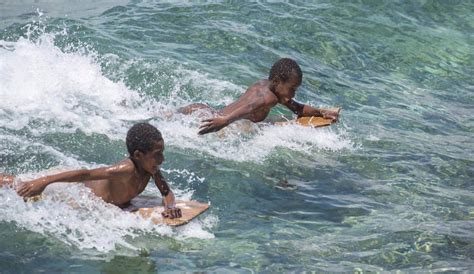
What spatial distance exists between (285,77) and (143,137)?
9.91 feet

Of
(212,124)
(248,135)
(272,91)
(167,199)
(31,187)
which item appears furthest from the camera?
(248,135)

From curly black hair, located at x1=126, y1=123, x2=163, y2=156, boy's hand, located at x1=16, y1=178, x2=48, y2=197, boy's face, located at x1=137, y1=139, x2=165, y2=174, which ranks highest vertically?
curly black hair, located at x1=126, y1=123, x2=163, y2=156

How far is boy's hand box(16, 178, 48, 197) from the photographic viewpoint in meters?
6.42

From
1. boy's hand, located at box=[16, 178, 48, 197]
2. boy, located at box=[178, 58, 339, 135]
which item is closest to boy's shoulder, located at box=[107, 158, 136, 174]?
boy's hand, located at box=[16, 178, 48, 197]

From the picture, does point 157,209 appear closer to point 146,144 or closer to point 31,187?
point 146,144

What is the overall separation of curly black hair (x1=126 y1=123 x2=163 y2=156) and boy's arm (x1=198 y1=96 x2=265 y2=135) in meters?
1.58

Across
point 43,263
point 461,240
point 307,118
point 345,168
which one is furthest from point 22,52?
point 461,240

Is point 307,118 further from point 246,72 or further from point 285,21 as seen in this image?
point 285,21

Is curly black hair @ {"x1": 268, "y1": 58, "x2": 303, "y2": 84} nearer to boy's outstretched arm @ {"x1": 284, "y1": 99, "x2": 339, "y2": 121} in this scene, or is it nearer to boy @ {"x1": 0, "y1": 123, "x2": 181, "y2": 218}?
boy's outstretched arm @ {"x1": 284, "y1": 99, "x2": 339, "y2": 121}

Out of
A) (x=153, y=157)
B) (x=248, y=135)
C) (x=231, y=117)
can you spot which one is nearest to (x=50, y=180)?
(x=153, y=157)

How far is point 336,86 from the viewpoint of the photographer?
41.7ft

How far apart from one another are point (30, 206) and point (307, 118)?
418cm

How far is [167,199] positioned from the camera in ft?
23.2

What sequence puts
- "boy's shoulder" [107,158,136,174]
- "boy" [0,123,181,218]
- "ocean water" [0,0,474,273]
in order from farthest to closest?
"boy's shoulder" [107,158,136,174] → "ocean water" [0,0,474,273] → "boy" [0,123,181,218]
